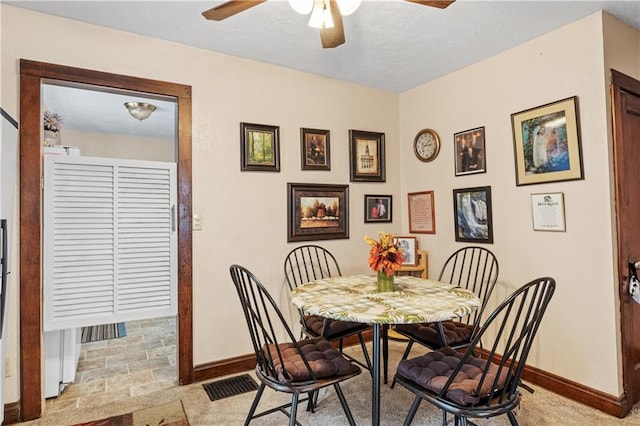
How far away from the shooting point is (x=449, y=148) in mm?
3316

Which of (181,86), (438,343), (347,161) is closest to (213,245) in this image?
(181,86)

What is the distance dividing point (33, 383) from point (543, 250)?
11.0 ft

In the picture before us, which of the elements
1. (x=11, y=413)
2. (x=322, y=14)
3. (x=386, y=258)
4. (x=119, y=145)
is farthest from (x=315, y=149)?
(x=119, y=145)

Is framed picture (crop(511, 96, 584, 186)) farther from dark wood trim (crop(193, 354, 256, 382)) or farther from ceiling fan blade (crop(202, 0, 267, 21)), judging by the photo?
dark wood trim (crop(193, 354, 256, 382))

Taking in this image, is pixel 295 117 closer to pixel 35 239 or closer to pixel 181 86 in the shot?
pixel 181 86

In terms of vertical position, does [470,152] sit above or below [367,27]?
below

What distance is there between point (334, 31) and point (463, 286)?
2.29 meters

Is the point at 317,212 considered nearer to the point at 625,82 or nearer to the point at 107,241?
the point at 107,241

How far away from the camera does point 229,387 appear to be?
Answer: 2.61 metres

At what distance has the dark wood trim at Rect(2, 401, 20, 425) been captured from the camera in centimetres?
214

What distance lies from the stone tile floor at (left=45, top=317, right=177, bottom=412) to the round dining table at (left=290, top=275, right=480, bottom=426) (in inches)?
56.3

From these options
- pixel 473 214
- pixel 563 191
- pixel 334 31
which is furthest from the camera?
pixel 473 214

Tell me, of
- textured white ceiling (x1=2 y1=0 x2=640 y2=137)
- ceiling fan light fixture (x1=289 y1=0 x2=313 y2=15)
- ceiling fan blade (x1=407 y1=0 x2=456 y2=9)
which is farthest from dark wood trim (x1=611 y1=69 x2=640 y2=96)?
ceiling fan light fixture (x1=289 y1=0 x2=313 y2=15)

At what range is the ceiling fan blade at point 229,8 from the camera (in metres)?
1.68
